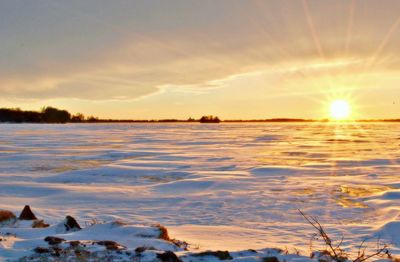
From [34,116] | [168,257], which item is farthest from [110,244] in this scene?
[34,116]

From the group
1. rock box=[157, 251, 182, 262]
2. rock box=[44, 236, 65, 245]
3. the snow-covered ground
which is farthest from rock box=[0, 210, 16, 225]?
rock box=[157, 251, 182, 262]

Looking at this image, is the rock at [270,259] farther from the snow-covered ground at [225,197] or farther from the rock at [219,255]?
the snow-covered ground at [225,197]

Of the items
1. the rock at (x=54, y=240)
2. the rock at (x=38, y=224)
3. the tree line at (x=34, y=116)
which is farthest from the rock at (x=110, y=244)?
the tree line at (x=34, y=116)

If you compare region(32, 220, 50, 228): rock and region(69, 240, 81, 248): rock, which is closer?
region(69, 240, 81, 248): rock

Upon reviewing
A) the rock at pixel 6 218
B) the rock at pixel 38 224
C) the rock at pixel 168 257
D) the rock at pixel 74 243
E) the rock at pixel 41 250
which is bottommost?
the rock at pixel 38 224

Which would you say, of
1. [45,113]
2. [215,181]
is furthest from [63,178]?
[45,113]

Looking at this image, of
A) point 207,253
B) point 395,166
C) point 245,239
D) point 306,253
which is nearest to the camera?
point 207,253

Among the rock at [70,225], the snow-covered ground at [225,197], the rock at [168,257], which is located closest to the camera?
the rock at [168,257]

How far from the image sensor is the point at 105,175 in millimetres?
10719

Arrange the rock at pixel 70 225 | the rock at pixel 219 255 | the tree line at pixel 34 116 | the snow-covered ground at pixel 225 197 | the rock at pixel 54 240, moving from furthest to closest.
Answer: the tree line at pixel 34 116 → the snow-covered ground at pixel 225 197 → the rock at pixel 70 225 → the rock at pixel 54 240 → the rock at pixel 219 255

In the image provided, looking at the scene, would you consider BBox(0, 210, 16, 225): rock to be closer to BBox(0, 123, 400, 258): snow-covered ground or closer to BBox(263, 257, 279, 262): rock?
BBox(0, 123, 400, 258): snow-covered ground

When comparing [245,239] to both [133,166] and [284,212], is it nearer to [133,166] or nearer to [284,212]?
[284,212]

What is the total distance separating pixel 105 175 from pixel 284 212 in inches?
221

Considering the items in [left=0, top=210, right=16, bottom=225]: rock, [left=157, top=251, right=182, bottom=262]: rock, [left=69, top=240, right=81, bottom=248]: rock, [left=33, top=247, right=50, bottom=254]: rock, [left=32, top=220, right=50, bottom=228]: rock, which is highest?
[left=157, top=251, right=182, bottom=262]: rock
